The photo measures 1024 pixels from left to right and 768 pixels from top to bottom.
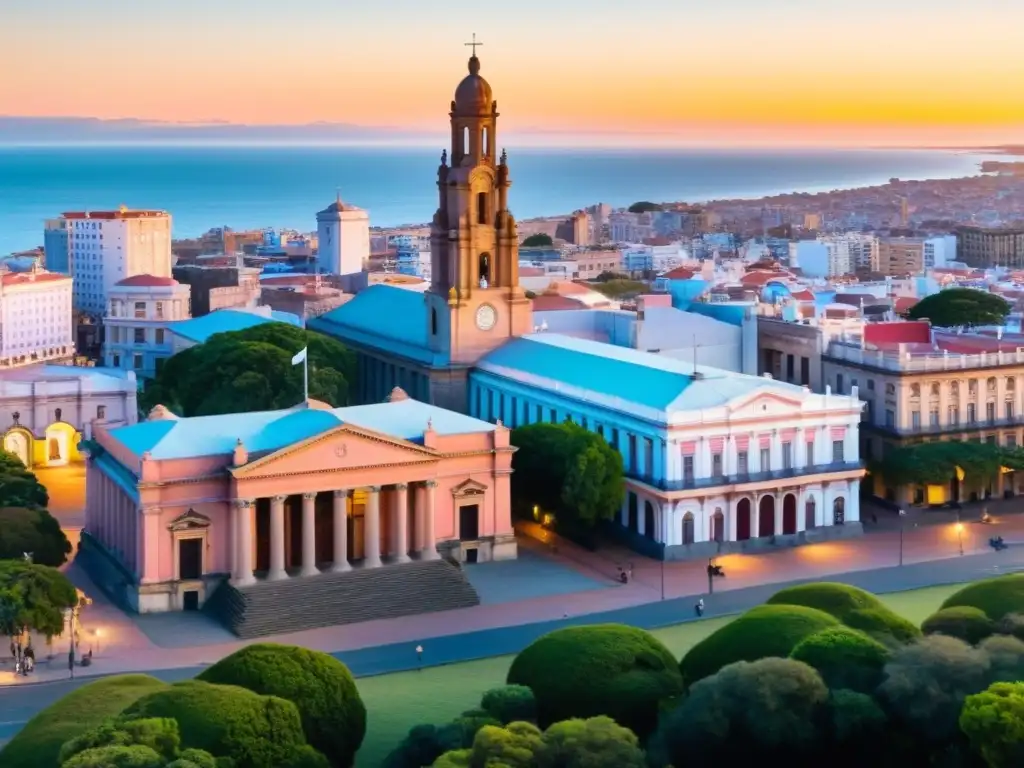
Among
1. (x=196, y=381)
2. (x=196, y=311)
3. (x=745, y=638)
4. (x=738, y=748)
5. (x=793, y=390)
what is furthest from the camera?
(x=196, y=311)

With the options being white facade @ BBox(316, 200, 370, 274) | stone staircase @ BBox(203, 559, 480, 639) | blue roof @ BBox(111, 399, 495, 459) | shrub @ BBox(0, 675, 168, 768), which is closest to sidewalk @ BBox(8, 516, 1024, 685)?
stone staircase @ BBox(203, 559, 480, 639)

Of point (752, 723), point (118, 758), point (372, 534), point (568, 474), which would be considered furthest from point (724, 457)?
point (118, 758)

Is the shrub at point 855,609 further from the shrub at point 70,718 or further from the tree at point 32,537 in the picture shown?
the tree at point 32,537

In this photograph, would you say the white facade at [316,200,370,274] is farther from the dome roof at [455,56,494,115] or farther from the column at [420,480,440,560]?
the column at [420,480,440,560]

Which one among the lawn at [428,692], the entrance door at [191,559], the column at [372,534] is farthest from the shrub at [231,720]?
the column at [372,534]

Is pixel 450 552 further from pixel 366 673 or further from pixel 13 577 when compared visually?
pixel 13 577

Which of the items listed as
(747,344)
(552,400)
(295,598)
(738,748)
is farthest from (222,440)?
(747,344)

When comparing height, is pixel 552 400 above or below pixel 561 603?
above
